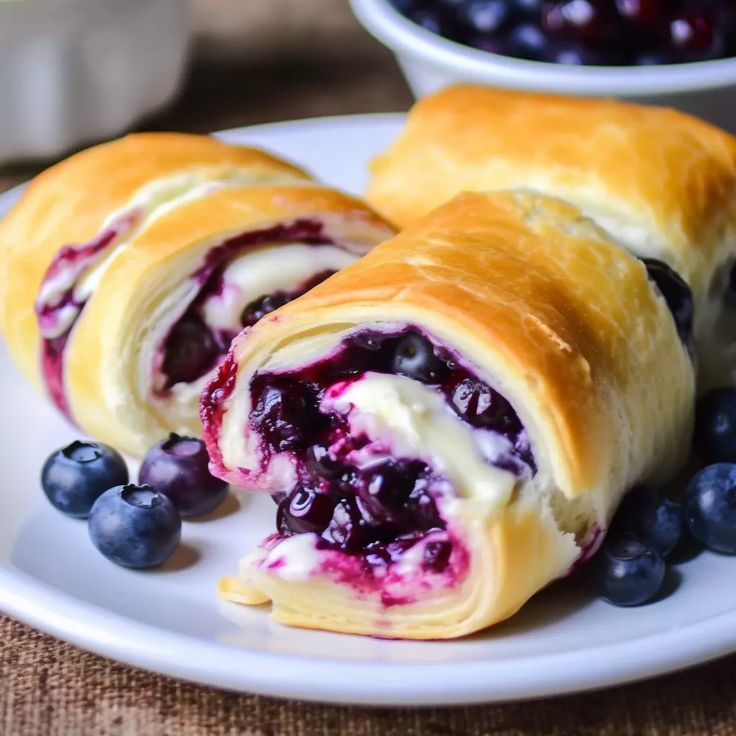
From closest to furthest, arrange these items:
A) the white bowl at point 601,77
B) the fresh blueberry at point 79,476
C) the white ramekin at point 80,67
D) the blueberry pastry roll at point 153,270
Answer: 1. the fresh blueberry at point 79,476
2. the blueberry pastry roll at point 153,270
3. the white bowl at point 601,77
4. the white ramekin at point 80,67

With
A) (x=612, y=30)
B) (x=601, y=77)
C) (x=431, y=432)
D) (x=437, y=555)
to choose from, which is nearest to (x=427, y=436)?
Answer: (x=431, y=432)

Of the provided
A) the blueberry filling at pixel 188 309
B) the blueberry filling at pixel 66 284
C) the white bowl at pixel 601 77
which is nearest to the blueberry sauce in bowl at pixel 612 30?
the white bowl at pixel 601 77

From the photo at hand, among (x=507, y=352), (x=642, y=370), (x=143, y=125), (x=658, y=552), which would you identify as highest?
(x=507, y=352)

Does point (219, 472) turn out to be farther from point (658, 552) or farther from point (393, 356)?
point (658, 552)

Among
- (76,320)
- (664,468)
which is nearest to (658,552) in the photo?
(664,468)

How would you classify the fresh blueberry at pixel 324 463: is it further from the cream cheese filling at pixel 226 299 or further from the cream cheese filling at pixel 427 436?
Answer: the cream cheese filling at pixel 226 299

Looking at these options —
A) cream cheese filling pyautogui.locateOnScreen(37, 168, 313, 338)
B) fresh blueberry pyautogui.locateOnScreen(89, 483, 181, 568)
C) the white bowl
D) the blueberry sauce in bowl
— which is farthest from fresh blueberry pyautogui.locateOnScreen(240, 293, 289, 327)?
the blueberry sauce in bowl

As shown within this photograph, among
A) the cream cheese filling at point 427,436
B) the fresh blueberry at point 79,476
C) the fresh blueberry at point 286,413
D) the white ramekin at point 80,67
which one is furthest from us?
the white ramekin at point 80,67

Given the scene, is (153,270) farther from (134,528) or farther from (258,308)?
(134,528)
